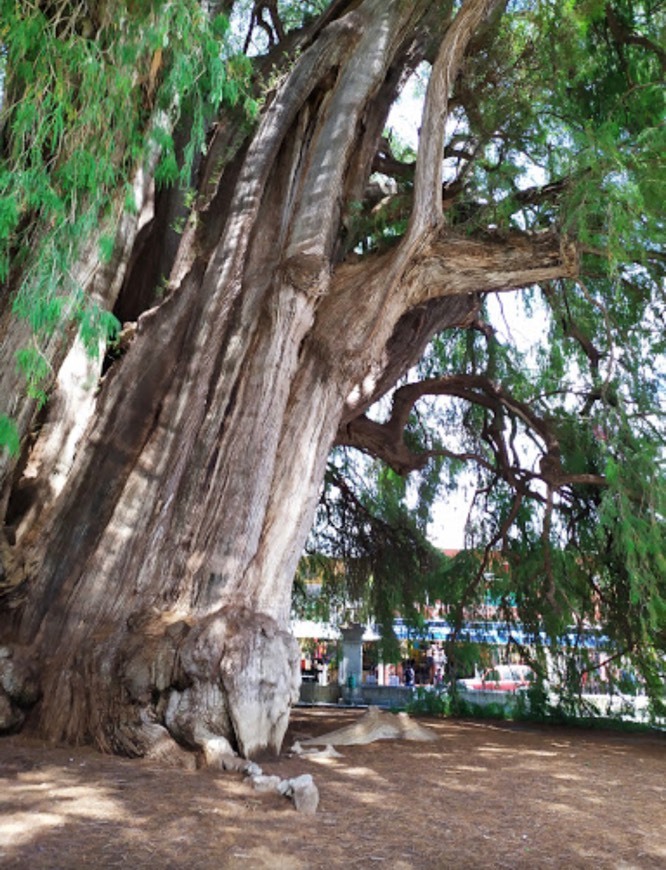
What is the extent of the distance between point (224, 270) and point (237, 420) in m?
1.16

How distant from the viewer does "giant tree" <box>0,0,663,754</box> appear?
3.43 metres

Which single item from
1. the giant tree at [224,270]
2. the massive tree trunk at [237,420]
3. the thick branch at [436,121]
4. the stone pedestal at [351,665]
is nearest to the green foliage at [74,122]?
the giant tree at [224,270]

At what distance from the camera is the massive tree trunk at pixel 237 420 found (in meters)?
4.22

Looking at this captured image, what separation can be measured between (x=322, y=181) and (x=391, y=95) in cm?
160

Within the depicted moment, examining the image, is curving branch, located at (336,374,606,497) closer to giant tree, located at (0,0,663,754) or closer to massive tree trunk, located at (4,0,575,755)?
giant tree, located at (0,0,663,754)

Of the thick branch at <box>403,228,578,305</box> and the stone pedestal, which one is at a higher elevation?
the thick branch at <box>403,228,578,305</box>

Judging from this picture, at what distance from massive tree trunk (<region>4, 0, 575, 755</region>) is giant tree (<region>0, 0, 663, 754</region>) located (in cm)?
2

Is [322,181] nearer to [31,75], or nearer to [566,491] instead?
[31,75]

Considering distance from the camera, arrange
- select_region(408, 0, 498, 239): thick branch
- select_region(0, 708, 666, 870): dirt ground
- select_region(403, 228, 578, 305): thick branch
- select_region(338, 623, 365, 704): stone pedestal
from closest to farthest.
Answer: select_region(0, 708, 666, 870): dirt ground
select_region(408, 0, 498, 239): thick branch
select_region(403, 228, 578, 305): thick branch
select_region(338, 623, 365, 704): stone pedestal

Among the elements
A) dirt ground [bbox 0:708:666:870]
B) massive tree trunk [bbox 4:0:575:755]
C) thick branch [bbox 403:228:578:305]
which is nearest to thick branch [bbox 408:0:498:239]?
massive tree trunk [bbox 4:0:575:755]

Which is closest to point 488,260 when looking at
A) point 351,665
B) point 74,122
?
point 74,122

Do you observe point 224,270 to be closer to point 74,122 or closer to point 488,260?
point 488,260

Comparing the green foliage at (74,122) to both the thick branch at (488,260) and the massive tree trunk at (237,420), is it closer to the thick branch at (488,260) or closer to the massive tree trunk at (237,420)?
the massive tree trunk at (237,420)

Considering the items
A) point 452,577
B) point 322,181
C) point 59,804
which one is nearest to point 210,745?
point 59,804
